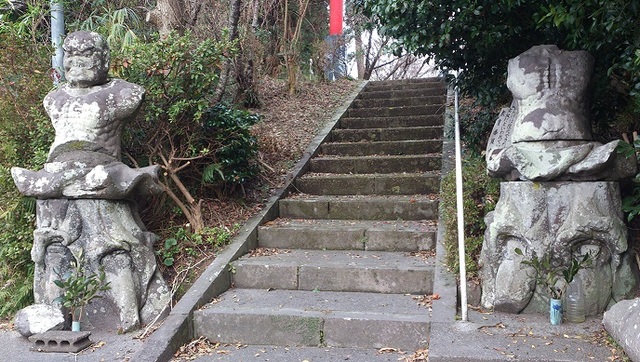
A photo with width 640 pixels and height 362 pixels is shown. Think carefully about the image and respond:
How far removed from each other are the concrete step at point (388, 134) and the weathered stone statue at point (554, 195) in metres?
3.15

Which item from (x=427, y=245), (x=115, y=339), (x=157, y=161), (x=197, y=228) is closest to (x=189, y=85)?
(x=157, y=161)

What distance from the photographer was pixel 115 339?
11.0ft

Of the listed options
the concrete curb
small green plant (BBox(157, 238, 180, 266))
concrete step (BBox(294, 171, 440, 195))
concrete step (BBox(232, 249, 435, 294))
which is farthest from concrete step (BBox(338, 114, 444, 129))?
small green plant (BBox(157, 238, 180, 266))

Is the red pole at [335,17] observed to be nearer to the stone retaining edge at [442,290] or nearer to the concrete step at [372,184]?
the concrete step at [372,184]

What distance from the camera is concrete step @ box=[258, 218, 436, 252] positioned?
4.40m

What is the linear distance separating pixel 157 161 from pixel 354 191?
2197 millimetres

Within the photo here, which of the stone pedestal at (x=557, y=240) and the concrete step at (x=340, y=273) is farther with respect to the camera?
the concrete step at (x=340, y=273)

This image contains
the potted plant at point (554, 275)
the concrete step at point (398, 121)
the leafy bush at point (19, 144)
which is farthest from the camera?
the concrete step at point (398, 121)

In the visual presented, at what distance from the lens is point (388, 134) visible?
6836mm

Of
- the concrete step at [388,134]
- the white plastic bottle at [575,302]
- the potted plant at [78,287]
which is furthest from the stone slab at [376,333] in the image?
the concrete step at [388,134]

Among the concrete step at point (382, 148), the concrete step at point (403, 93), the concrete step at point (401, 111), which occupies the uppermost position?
the concrete step at point (403, 93)

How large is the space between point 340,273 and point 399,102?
496 centimetres

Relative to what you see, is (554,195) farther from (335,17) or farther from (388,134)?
(335,17)

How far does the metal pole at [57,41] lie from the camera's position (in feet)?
14.8
